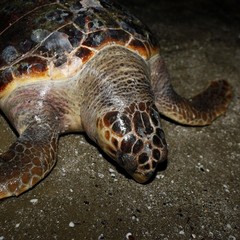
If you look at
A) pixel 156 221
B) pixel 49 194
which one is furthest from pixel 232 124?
pixel 49 194

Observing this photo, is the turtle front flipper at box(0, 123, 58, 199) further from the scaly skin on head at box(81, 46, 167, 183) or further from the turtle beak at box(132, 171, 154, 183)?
the turtle beak at box(132, 171, 154, 183)

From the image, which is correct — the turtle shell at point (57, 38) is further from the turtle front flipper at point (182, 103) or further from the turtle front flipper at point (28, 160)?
the turtle front flipper at point (28, 160)

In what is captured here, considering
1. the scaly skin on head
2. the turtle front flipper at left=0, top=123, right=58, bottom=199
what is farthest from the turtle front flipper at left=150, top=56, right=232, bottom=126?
the turtle front flipper at left=0, top=123, right=58, bottom=199

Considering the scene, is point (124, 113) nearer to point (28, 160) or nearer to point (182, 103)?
point (28, 160)

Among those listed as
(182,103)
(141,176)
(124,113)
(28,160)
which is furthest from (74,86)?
(182,103)

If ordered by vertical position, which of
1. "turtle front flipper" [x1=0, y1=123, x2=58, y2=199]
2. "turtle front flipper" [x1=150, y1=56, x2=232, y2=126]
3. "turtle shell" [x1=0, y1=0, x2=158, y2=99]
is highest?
"turtle shell" [x1=0, y1=0, x2=158, y2=99]

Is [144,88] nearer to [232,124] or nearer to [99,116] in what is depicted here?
[99,116]
